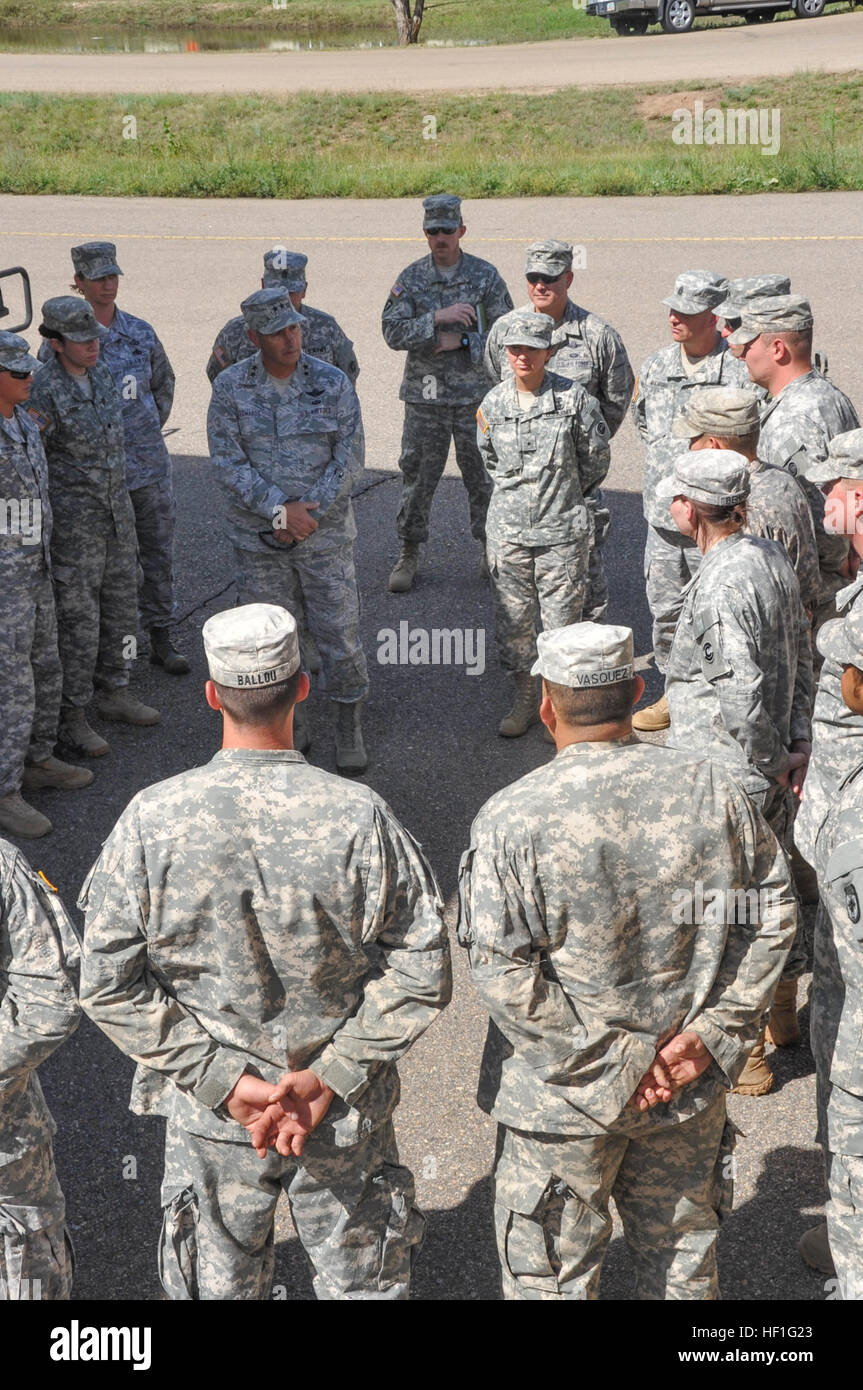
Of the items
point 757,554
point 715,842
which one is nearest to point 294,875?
point 715,842

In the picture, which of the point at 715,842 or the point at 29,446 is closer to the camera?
the point at 715,842

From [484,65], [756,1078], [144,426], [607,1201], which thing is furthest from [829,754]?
[484,65]

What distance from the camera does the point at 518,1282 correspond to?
3.46 m

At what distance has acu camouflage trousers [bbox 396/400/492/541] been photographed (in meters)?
8.45

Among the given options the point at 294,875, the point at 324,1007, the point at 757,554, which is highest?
the point at 757,554

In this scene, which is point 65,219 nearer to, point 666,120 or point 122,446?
point 666,120

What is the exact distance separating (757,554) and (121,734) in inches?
155

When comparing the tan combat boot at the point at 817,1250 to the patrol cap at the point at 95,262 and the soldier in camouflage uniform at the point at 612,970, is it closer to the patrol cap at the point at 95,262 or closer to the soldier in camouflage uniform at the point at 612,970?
the soldier in camouflage uniform at the point at 612,970

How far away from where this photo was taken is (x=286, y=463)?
6617 millimetres

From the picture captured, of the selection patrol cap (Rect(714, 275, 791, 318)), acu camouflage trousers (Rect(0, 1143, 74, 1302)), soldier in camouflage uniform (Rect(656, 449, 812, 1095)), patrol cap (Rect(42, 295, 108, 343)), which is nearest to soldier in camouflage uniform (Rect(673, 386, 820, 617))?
soldier in camouflage uniform (Rect(656, 449, 812, 1095))

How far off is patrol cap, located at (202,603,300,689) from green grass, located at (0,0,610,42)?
109 feet

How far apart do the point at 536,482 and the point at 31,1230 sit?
4.33 metres

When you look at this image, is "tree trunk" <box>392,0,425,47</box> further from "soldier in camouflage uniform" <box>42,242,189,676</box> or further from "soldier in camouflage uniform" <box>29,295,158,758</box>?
"soldier in camouflage uniform" <box>29,295,158,758</box>

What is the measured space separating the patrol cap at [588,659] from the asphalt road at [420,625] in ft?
6.10
